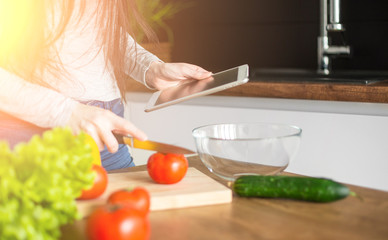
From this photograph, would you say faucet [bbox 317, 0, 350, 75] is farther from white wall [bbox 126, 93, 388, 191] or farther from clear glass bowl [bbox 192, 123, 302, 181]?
clear glass bowl [bbox 192, 123, 302, 181]

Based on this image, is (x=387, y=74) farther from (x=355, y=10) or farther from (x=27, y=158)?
(x=27, y=158)

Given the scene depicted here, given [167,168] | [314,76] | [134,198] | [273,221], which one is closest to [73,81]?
[167,168]

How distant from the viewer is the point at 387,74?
2.45 meters

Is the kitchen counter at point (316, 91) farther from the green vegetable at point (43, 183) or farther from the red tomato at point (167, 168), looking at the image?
the green vegetable at point (43, 183)

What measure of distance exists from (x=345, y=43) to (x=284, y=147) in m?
1.52

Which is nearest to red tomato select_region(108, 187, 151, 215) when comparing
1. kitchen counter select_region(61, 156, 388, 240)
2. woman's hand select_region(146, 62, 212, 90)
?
kitchen counter select_region(61, 156, 388, 240)

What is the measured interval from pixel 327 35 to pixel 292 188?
1682 millimetres

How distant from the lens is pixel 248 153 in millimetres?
1119

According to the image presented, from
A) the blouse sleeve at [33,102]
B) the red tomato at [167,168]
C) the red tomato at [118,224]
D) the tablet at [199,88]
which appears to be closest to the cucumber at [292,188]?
the red tomato at [167,168]

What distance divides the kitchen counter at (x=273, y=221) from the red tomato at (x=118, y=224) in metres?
0.11

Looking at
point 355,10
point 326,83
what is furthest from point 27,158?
point 355,10

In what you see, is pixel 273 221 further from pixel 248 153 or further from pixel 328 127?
pixel 328 127

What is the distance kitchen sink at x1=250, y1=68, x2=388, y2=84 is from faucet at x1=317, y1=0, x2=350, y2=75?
0.06 metres

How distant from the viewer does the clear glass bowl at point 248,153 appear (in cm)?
111
